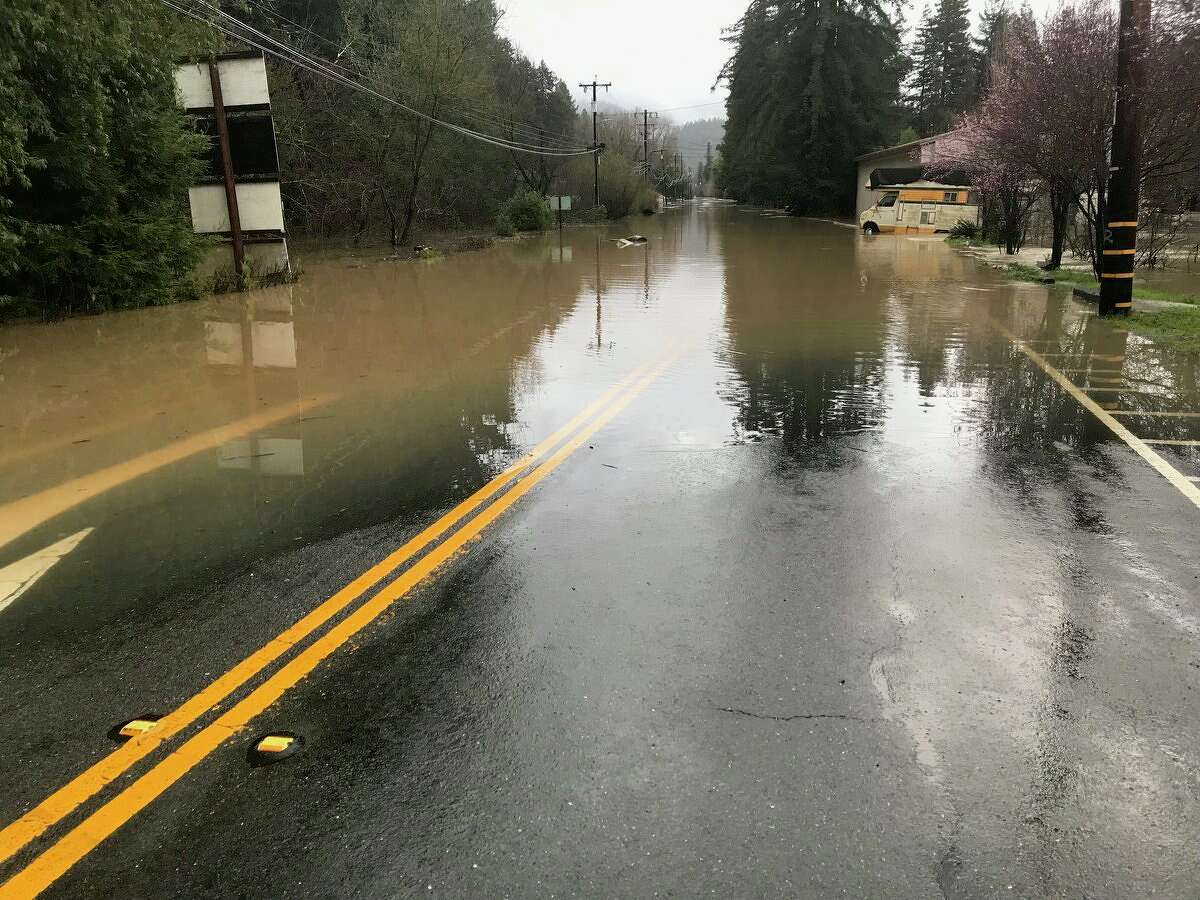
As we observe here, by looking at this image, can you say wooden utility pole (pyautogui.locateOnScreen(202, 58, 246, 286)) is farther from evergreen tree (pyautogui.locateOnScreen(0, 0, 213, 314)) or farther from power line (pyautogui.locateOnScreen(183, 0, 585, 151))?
evergreen tree (pyautogui.locateOnScreen(0, 0, 213, 314))

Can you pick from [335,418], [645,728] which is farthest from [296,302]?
[645,728]

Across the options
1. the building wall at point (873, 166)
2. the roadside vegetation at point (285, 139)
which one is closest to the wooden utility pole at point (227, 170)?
the roadside vegetation at point (285, 139)

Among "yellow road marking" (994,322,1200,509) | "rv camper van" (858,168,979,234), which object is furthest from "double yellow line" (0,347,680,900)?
"rv camper van" (858,168,979,234)

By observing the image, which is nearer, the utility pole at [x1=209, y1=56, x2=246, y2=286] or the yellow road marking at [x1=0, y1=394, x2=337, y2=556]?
the yellow road marking at [x1=0, y1=394, x2=337, y2=556]

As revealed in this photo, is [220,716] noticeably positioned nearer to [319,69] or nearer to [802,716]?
[802,716]

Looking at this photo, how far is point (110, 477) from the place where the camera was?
6660 millimetres

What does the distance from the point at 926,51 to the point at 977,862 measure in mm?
100553

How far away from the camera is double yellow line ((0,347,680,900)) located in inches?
110

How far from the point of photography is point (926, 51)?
89938 mm

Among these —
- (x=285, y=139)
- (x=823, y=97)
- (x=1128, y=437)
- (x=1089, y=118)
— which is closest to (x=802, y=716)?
(x=1128, y=437)

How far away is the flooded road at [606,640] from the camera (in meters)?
2.77

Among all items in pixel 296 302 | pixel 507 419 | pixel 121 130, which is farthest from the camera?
pixel 296 302

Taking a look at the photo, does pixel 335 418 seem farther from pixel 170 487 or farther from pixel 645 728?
pixel 645 728

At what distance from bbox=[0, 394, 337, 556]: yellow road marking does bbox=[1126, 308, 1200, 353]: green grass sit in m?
10.7
